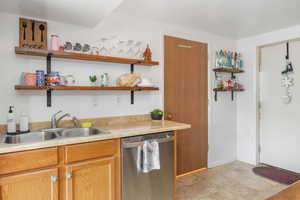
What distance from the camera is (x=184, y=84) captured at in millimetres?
3039

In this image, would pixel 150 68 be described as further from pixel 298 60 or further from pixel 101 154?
pixel 298 60

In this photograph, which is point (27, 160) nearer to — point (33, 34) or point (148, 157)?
point (148, 157)

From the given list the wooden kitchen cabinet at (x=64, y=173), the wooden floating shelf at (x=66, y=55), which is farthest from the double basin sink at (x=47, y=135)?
the wooden floating shelf at (x=66, y=55)

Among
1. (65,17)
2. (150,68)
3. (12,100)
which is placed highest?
(65,17)

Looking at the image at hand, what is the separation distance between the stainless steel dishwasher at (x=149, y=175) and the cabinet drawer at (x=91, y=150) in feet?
0.35

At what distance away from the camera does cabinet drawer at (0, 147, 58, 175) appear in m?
1.35

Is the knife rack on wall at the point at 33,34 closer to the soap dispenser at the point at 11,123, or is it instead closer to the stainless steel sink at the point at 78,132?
the soap dispenser at the point at 11,123

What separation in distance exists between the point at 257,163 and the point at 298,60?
1.85 meters

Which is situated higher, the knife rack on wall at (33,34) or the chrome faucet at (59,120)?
the knife rack on wall at (33,34)

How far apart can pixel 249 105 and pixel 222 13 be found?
1.84 m

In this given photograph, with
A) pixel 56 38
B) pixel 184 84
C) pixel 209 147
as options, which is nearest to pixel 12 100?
pixel 56 38

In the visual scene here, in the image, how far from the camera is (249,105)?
3.57 metres

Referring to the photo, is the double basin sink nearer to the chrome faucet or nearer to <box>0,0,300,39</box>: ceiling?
the chrome faucet

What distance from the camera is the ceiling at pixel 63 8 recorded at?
Answer: 168 centimetres
